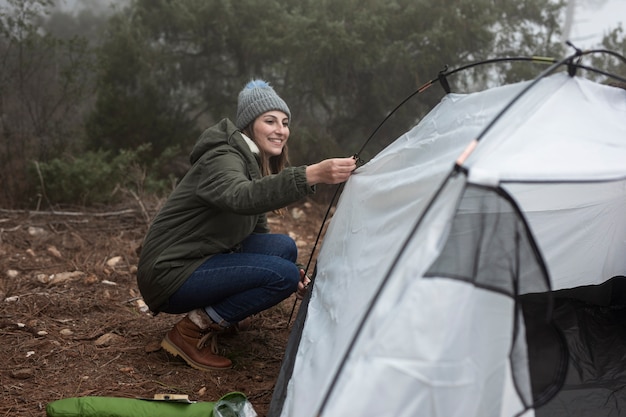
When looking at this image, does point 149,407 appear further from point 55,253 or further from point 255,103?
point 55,253

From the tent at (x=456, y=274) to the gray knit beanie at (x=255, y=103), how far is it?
18.1 inches

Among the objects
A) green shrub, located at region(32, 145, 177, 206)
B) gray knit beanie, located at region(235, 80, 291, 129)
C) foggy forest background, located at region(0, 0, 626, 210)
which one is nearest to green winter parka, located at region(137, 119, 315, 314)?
gray knit beanie, located at region(235, 80, 291, 129)

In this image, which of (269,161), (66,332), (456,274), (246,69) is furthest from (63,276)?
(246,69)

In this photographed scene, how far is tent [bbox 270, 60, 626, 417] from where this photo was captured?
1473 mm

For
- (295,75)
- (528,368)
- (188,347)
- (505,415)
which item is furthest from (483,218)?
(295,75)

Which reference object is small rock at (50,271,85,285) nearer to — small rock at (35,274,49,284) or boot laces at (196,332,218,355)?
small rock at (35,274,49,284)

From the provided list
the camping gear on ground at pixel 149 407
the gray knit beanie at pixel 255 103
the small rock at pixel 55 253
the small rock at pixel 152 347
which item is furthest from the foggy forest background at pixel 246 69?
the camping gear on ground at pixel 149 407

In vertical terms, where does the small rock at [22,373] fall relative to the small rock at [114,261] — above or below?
below

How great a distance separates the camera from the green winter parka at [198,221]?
2.20 meters

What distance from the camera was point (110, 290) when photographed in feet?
11.2

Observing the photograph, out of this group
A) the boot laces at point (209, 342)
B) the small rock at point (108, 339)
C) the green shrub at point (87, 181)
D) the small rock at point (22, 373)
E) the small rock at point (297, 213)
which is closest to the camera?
the small rock at point (22, 373)

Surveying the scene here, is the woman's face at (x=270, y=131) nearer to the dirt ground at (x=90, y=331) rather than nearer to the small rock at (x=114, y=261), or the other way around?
the dirt ground at (x=90, y=331)

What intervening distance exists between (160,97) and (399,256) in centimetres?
533

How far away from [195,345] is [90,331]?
71 centimetres
